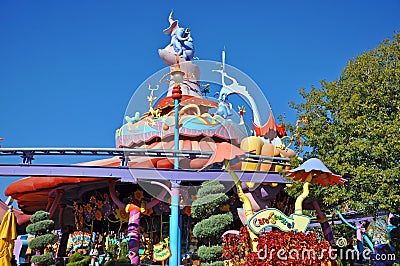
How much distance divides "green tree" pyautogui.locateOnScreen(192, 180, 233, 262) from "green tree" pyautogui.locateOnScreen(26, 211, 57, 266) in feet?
16.4

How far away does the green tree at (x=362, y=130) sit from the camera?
985cm

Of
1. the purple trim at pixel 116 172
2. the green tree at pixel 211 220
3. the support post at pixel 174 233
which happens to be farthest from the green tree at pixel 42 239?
the green tree at pixel 211 220

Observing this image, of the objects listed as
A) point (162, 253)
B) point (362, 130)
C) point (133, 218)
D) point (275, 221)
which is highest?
point (362, 130)

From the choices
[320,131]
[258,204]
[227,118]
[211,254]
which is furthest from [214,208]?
[227,118]

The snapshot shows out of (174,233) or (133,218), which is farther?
(133,218)

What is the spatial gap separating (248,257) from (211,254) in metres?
1.93

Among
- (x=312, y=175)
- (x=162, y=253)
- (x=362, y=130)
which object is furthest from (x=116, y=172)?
(x=362, y=130)

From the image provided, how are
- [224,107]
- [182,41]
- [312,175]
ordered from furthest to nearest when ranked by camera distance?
[182,41] → [224,107] → [312,175]

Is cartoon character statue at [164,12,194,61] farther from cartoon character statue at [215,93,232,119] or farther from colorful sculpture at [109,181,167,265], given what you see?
colorful sculpture at [109,181,167,265]

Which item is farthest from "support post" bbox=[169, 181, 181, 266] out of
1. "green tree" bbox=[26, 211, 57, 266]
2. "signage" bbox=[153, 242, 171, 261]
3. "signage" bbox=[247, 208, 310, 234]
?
"green tree" bbox=[26, 211, 57, 266]

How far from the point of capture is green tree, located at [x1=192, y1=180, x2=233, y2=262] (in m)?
9.25

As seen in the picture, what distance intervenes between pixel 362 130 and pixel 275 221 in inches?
151

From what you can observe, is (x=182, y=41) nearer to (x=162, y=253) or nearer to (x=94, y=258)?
(x=94, y=258)

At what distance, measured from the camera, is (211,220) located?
9.28 m
